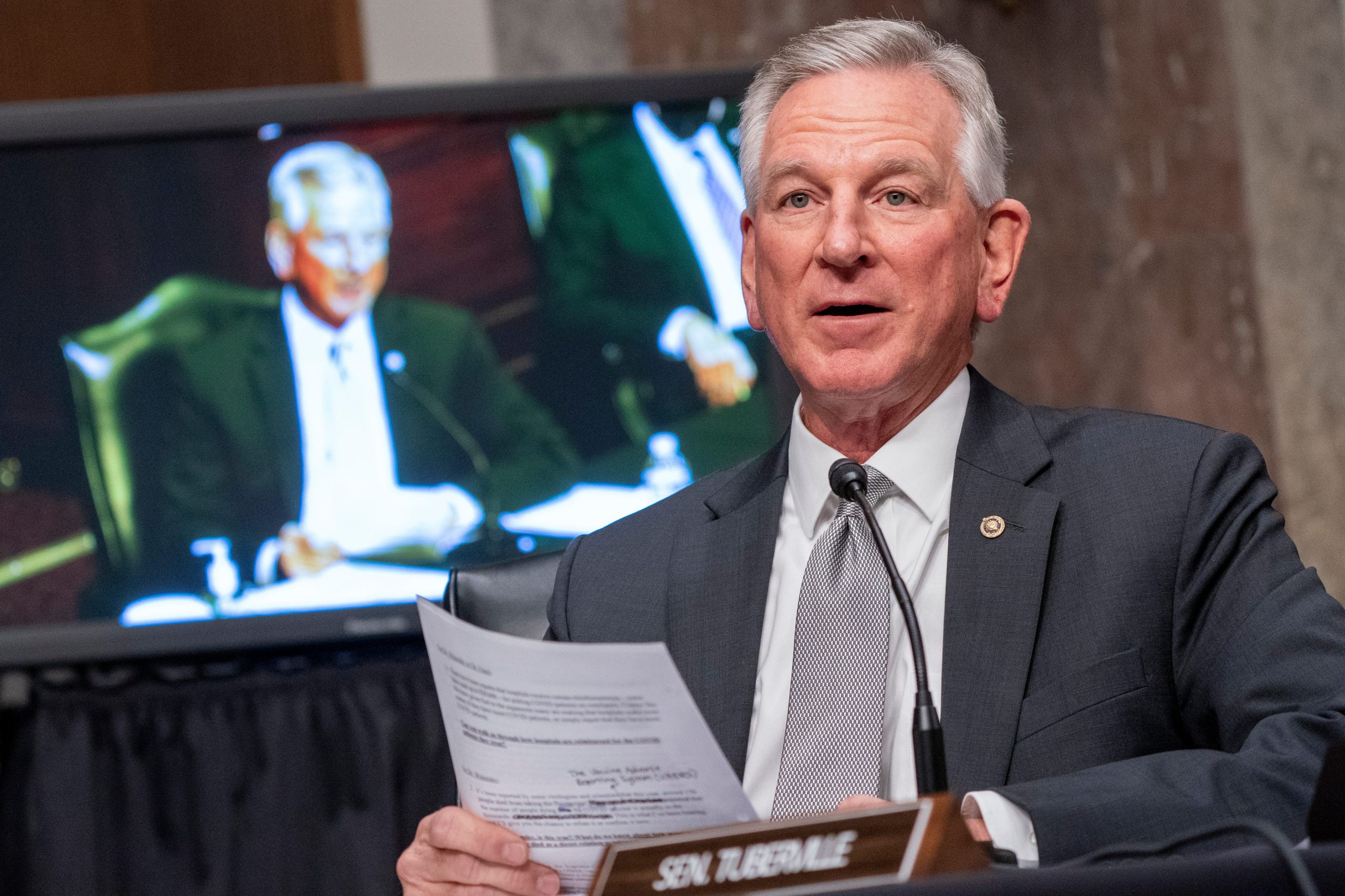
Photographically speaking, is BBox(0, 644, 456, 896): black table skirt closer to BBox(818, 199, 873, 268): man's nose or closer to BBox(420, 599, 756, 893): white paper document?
BBox(818, 199, 873, 268): man's nose

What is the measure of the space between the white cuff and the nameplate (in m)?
0.29

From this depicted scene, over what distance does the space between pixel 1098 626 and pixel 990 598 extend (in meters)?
0.11

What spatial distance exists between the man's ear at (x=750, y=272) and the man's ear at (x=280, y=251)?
131cm

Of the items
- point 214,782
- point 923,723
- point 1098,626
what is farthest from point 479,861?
point 214,782

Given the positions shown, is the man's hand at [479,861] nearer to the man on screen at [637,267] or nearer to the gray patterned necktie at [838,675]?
the gray patterned necktie at [838,675]

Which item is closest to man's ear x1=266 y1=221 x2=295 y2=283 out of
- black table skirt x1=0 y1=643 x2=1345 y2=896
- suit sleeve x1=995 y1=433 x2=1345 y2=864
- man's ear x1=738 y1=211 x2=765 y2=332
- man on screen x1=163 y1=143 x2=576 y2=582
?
man on screen x1=163 y1=143 x2=576 y2=582

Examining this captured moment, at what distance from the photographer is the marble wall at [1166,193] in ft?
10.4

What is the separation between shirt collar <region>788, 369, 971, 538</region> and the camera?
157 cm

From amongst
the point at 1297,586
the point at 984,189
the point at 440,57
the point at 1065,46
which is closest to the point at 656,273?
the point at 440,57

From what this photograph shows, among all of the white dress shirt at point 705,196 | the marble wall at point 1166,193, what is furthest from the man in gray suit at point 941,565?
the marble wall at point 1166,193

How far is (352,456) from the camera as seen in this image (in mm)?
2795

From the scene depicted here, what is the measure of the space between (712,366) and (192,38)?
4.74 ft

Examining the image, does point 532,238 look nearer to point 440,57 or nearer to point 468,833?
point 440,57

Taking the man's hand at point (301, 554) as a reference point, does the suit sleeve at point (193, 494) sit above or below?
above
